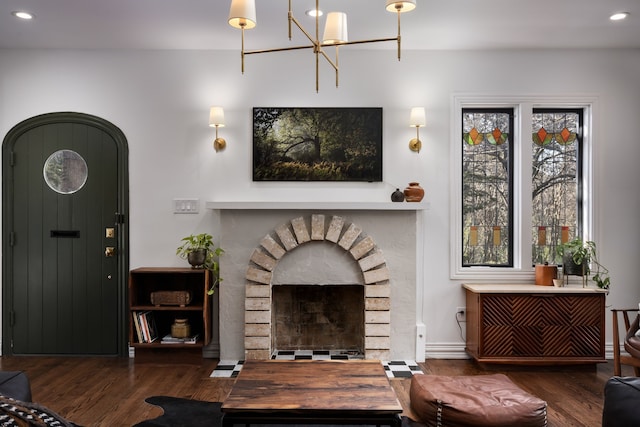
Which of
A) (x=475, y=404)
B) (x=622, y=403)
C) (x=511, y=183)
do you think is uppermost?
(x=511, y=183)

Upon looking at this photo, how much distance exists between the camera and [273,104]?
4.26 m

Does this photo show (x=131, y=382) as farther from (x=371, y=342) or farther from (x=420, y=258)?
(x=420, y=258)

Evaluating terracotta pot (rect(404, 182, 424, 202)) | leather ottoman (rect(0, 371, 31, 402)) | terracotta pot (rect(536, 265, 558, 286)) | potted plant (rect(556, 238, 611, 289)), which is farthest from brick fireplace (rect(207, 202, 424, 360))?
leather ottoman (rect(0, 371, 31, 402))

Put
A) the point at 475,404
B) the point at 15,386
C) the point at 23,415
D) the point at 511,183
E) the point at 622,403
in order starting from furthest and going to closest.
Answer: the point at 511,183, the point at 475,404, the point at 15,386, the point at 622,403, the point at 23,415

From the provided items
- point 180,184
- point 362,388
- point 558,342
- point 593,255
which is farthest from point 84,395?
point 593,255

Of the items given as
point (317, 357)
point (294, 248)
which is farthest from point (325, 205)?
point (317, 357)

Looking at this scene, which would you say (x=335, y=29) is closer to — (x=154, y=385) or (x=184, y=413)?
(x=184, y=413)

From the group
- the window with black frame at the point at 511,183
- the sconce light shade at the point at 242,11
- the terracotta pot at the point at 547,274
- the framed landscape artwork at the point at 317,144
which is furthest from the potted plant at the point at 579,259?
the sconce light shade at the point at 242,11

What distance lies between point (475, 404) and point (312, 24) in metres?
2.78

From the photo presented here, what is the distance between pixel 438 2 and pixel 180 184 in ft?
8.09

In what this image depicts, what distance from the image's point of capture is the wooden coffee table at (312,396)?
2.17 m

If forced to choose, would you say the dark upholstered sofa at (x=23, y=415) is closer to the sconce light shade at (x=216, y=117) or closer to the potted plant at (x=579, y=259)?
the sconce light shade at (x=216, y=117)

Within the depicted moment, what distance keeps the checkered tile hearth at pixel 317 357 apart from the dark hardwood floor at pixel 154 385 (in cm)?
9

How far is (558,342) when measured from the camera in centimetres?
388
